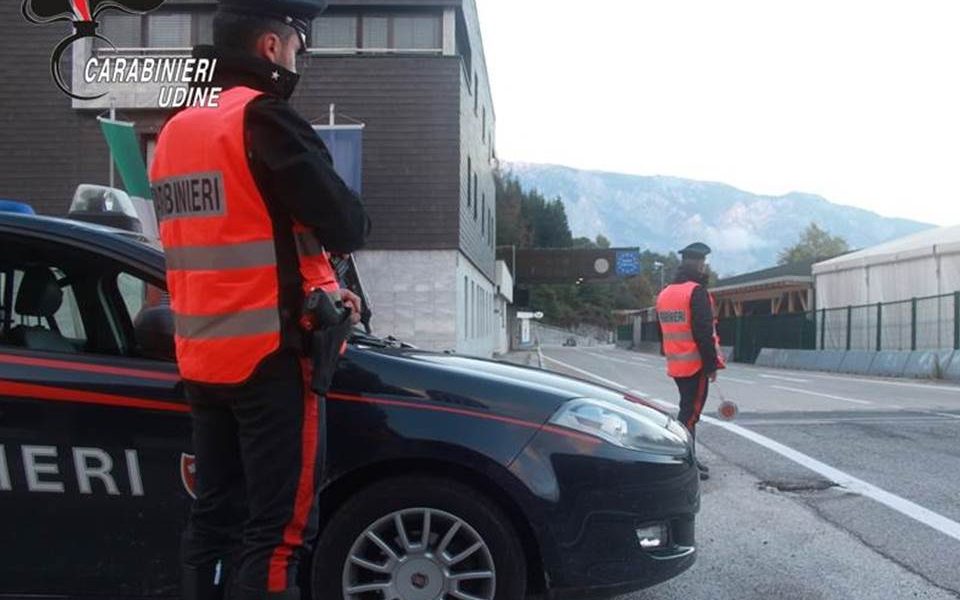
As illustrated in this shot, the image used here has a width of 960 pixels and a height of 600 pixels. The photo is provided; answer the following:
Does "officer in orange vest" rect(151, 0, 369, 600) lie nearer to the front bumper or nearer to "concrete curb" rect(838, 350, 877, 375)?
the front bumper

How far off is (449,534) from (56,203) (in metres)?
19.6

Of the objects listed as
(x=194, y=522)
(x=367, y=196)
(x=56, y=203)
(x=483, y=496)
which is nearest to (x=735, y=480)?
(x=483, y=496)

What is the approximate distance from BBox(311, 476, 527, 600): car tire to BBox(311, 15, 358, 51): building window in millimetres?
18499

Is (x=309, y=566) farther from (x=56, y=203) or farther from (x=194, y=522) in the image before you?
(x=56, y=203)

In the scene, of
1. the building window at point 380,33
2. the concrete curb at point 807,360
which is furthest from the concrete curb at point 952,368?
the building window at point 380,33

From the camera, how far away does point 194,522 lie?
2.39 metres

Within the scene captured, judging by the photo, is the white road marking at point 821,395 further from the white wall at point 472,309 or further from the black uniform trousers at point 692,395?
the black uniform trousers at point 692,395

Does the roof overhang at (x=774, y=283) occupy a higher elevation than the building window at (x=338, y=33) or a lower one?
lower

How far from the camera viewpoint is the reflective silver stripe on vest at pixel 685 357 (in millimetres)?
6695

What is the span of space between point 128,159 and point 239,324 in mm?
11678

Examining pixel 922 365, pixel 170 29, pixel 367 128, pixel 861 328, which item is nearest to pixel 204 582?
pixel 367 128

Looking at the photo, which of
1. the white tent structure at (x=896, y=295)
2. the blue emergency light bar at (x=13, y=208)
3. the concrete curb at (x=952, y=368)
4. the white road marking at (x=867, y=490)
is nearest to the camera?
the blue emergency light bar at (x=13, y=208)

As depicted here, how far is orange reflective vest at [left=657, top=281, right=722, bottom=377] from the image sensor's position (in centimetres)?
670

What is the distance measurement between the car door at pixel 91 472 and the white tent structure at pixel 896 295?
Result: 24224 millimetres
